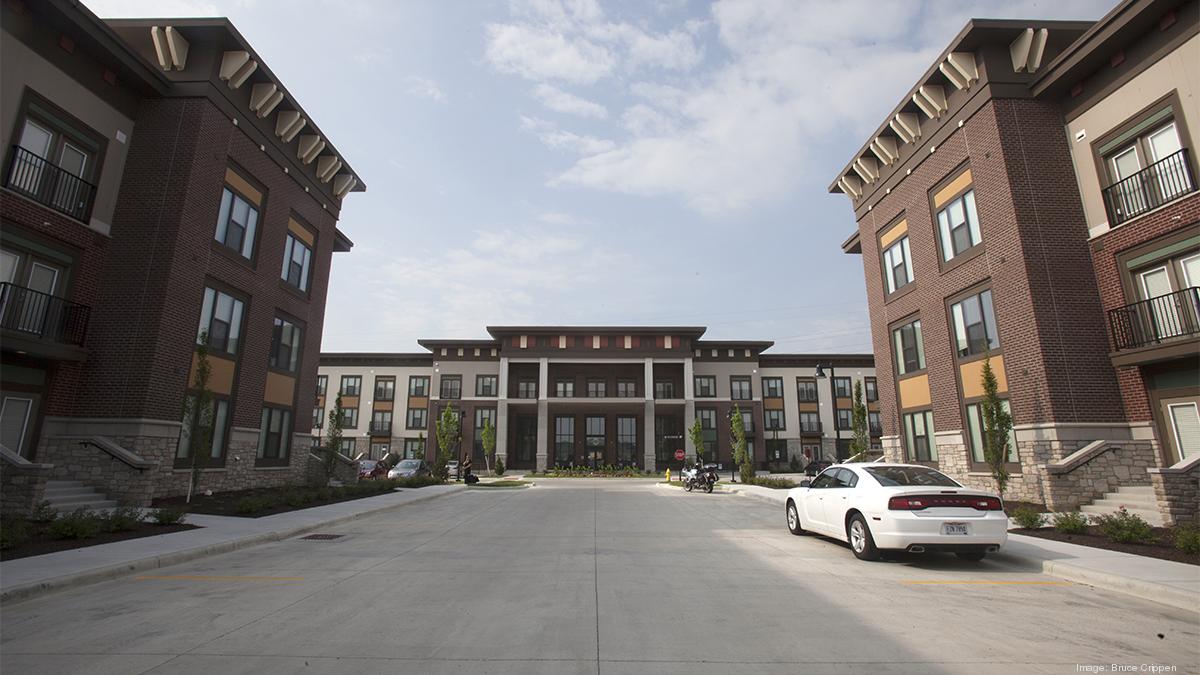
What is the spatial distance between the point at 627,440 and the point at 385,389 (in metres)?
26.5

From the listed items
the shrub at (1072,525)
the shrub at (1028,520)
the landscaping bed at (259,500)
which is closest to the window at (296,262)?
the landscaping bed at (259,500)

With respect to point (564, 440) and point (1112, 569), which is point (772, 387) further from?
point (1112, 569)

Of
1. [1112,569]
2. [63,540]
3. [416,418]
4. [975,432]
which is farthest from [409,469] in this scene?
[1112,569]

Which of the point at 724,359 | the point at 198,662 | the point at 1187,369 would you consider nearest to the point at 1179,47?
the point at 1187,369

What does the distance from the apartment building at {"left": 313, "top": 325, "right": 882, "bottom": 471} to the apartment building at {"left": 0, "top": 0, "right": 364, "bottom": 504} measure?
112 ft

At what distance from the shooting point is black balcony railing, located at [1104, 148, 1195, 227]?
13867 mm

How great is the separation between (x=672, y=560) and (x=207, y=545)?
25.4 ft

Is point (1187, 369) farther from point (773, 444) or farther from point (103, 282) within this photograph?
point (773, 444)

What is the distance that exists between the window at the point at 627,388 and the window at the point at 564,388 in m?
4.73

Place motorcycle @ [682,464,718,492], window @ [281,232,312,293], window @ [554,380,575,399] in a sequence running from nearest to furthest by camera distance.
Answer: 1. window @ [281,232,312,293]
2. motorcycle @ [682,464,718,492]
3. window @ [554,380,575,399]

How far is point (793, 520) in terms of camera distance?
12.0 metres

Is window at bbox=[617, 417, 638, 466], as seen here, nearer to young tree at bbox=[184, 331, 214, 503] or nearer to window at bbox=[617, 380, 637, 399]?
window at bbox=[617, 380, 637, 399]

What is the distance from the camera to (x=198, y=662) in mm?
4441

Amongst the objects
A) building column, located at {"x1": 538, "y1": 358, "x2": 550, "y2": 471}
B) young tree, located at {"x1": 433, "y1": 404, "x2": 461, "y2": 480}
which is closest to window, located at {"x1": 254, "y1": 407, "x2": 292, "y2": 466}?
young tree, located at {"x1": 433, "y1": 404, "x2": 461, "y2": 480}
